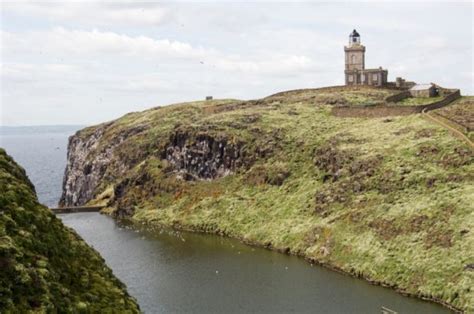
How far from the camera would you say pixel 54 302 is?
30.8 metres

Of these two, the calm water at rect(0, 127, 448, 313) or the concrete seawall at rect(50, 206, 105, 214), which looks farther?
the concrete seawall at rect(50, 206, 105, 214)

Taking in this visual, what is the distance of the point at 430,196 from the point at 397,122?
32.7 m

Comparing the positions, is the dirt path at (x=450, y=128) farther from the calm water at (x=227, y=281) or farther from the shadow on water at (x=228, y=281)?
the calm water at (x=227, y=281)

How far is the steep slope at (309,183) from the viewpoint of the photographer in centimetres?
7550

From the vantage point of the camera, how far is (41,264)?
108 ft

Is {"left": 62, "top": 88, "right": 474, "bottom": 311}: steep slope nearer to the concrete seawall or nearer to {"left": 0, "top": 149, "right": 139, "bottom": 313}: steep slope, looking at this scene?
the concrete seawall

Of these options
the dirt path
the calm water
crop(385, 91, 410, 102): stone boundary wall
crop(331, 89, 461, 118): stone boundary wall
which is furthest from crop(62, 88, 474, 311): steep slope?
crop(385, 91, 410, 102): stone boundary wall

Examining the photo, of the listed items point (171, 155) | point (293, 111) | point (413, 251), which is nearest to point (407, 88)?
point (293, 111)

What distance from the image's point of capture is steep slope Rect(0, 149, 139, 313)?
1176 inches

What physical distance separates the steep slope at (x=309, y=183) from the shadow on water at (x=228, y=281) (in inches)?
152

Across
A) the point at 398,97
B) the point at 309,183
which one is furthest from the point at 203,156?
the point at 398,97

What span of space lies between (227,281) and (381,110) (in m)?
60.8

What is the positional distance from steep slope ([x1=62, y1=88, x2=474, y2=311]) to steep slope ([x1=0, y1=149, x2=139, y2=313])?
4158 centimetres

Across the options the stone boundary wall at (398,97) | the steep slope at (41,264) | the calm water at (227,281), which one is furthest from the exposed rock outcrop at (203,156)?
the steep slope at (41,264)
